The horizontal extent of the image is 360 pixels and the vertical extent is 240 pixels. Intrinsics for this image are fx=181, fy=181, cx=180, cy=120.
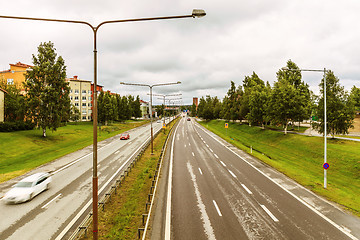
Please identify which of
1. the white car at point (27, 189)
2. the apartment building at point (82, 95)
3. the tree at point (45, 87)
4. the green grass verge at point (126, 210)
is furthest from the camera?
the apartment building at point (82, 95)

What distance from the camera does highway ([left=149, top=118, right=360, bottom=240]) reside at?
31.8 feet

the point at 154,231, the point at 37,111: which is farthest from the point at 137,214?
the point at 37,111

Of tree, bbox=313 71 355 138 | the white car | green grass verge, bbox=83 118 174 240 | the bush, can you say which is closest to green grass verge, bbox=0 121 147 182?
the bush

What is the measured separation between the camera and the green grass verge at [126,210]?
9516 mm

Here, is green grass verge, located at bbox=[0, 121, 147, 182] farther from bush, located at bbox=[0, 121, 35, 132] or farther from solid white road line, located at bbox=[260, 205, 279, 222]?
solid white road line, located at bbox=[260, 205, 279, 222]

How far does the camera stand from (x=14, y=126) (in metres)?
37.7

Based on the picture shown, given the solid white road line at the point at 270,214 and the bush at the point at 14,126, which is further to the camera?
the bush at the point at 14,126

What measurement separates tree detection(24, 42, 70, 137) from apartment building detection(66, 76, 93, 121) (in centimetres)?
5162

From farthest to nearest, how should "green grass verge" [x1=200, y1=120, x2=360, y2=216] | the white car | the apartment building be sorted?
the apartment building → "green grass verge" [x1=200, y1=120, x2=360, y2=216] → the white car

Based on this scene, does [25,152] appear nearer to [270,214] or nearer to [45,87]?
[45,87]

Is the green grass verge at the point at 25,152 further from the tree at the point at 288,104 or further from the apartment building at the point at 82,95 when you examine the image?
the apartment building at the point at 82,95

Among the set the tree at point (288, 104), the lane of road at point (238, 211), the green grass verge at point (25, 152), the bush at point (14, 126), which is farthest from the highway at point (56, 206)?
the tree at point (288, 104)

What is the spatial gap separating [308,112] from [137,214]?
47.8 metres

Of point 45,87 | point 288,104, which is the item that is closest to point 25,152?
point 45,87
